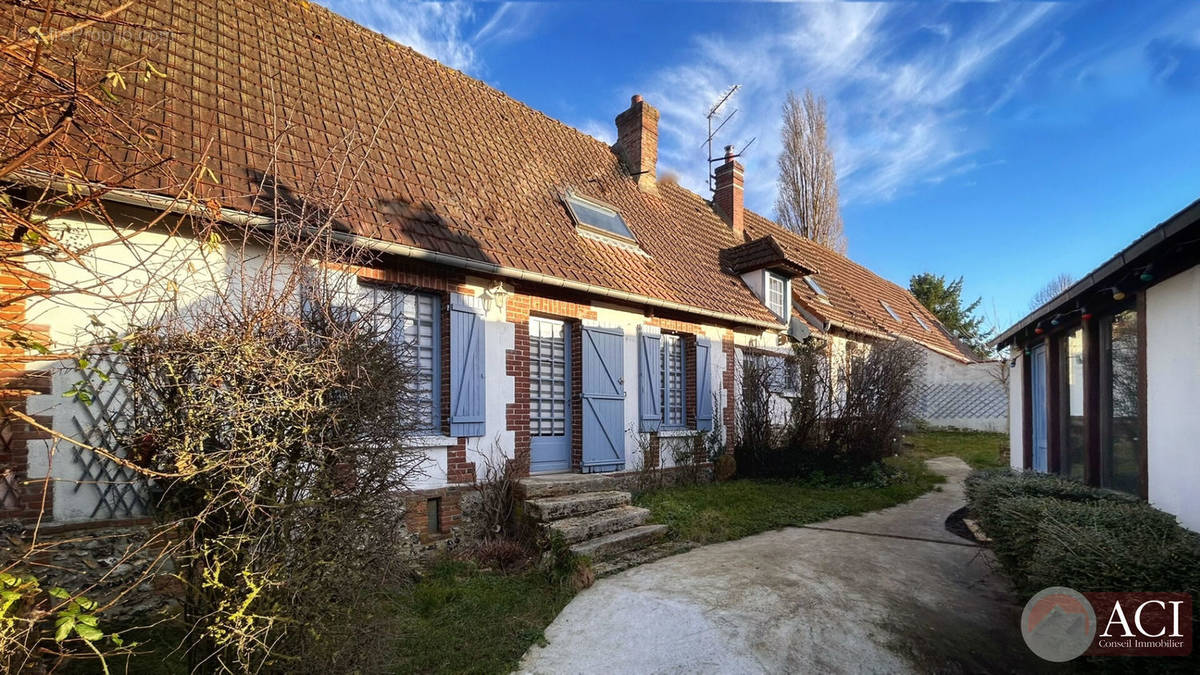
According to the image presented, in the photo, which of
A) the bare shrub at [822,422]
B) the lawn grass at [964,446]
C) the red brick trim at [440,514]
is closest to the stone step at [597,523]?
the red brick trim at [440,514]

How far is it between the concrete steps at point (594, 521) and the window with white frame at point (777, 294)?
5978 mm

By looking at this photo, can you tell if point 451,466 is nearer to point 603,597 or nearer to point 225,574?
point 603,597

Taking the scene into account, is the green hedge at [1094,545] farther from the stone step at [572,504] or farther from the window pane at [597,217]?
the window pane at [597,217]

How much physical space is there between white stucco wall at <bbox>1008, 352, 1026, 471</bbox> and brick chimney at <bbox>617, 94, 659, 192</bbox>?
6923 mm

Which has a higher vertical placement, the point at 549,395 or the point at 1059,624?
the point at 549,395

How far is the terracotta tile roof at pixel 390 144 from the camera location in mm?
5465

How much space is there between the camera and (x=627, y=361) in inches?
327

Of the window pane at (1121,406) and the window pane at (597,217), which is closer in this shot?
the window pane at (1121,406)

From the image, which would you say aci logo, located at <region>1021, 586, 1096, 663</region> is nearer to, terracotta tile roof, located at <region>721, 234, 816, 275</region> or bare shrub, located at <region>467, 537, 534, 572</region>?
bare shrub, located at <region>467, 537, 534, 572</region>

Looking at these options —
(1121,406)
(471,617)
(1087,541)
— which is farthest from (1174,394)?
(471,617)

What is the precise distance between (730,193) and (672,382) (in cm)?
625

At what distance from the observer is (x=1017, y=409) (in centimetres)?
876

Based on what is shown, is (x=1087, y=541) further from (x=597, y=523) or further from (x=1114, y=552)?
(x=597, y=523)

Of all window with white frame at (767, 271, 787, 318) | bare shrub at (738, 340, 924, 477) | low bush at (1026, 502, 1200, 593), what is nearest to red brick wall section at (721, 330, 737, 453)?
bare shrub at (738, 340, 924, 477)
